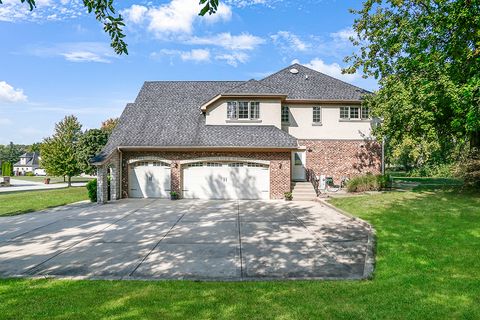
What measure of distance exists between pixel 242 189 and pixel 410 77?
11.6m

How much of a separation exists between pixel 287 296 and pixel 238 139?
46.6 feet

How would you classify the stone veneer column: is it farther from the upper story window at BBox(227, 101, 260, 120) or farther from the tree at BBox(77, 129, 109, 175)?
the tree at BBox(77, 129, 109, 175)

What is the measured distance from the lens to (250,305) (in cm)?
496

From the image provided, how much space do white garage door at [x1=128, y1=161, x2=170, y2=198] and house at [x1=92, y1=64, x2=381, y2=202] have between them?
64 mm

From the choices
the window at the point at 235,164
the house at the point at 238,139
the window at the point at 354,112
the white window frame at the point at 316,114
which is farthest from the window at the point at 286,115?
the window at the point at 235,164

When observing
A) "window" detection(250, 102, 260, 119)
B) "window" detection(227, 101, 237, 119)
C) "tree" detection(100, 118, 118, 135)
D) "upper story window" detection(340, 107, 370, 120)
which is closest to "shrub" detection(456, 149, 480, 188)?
"upper story window" detection(340, 107, 370, 120)

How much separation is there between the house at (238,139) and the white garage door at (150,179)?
2.5 inches

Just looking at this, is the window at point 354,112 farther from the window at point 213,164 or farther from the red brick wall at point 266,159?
the window at point 213,164

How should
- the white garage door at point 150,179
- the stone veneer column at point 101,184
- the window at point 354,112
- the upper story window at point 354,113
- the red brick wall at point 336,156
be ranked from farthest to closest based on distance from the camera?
the window at point 354,112 → the upper story window at point 354,113 → the red brick wall at point 336,156 → the white garage door at point 150,179 → the stone veneer column at point 101,184

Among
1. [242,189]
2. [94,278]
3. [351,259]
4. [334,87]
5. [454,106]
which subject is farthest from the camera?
[334,87]

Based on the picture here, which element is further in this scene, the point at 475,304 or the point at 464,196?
the point at 464,196

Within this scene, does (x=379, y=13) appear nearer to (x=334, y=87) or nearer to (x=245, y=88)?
(x=334, y=87)

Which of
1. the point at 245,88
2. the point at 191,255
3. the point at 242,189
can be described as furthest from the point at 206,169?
the point at 191,255

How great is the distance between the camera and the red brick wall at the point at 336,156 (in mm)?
21891
